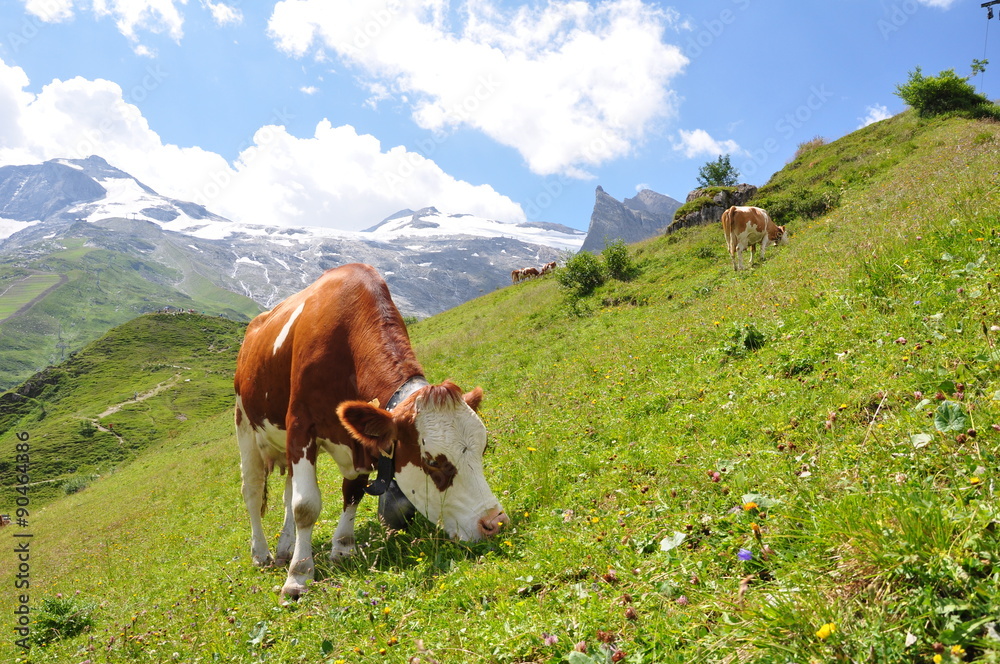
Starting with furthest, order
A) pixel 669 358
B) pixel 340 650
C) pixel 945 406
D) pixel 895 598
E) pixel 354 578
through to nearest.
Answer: pixel 669 358 < pixel 354 578 < pixel 340 650 < pixel 945 406 < pixel 895 598

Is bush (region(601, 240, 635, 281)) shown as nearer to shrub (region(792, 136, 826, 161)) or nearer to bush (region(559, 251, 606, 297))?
bush (region(559, 251, 606, 297))

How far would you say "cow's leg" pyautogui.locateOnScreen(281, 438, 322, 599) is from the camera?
17.3 feet

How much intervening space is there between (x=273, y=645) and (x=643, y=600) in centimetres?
297

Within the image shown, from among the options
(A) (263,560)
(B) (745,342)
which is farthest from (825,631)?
(A) (263,560)

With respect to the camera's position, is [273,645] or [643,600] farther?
[273,645]

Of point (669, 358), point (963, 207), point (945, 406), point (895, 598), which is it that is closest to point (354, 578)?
point (895, 598)

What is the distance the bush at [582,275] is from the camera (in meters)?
24.2

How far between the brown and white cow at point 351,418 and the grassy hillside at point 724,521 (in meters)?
0.41

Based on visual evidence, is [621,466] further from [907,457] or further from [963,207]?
[963,207]

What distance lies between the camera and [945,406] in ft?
10.4

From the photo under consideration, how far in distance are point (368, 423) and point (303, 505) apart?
155 cm

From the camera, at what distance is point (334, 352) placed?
5.62 m

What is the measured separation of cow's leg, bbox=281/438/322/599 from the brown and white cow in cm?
1

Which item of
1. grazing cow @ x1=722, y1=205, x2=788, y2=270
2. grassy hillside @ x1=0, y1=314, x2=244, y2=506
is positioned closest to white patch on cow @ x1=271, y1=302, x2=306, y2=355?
grazing cow @ x1=722, y1=205, x2=788, y2=270
